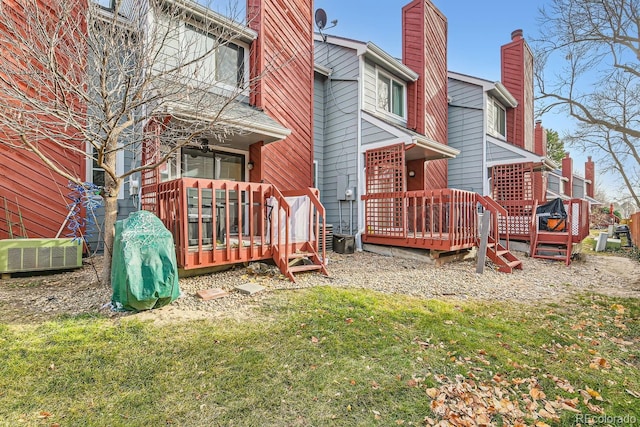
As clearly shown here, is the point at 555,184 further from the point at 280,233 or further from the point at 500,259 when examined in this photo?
the point at 280,233

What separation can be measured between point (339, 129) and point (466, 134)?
18.4 feet

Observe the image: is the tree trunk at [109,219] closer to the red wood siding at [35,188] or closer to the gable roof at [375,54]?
the red wood siding at [35,188]

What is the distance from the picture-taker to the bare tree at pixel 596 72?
11.4 meters

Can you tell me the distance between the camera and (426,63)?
1080 centimetres

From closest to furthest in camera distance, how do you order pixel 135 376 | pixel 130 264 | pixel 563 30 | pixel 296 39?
pixel 135 376, pixel 130 264, pixel 296 39, pixel 563 30

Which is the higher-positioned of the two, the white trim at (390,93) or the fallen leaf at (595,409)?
the white trim at (390,93)

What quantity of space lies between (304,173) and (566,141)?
1690 cm

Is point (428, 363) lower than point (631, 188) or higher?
lower

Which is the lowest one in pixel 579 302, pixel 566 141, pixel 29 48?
pixel 579 302

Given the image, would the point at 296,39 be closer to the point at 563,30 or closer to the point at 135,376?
the point at 135,376

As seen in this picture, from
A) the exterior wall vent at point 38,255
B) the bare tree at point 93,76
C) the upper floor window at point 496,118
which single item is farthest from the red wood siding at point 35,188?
the upper floor window at point 496,118

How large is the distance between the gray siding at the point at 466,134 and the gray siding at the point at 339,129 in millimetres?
5337

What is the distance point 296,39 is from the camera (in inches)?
336

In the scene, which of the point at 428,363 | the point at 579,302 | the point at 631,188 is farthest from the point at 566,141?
the point at 428,363
